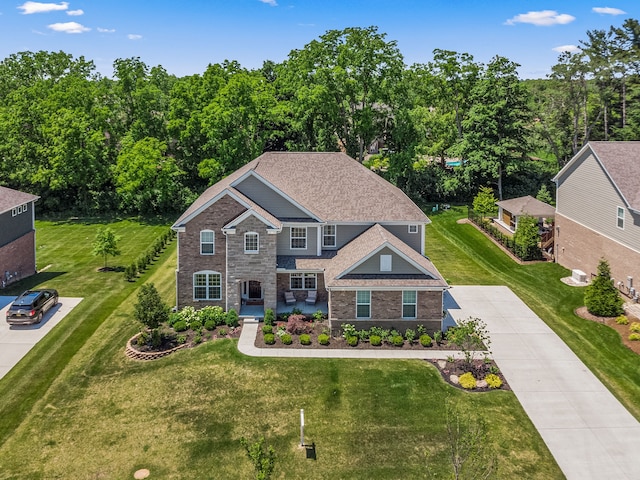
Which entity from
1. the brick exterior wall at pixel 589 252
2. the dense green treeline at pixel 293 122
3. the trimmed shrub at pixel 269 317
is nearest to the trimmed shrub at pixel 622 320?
the brick exterior wall at pixel 589 252

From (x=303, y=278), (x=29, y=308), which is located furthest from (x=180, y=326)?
(x=29, y=308)

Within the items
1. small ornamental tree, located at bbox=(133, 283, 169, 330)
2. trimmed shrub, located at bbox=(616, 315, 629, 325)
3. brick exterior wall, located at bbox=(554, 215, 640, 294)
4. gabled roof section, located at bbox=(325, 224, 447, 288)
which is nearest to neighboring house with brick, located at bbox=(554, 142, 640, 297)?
brick exterior wall, located at bbox=(554, 215, 640, 294)

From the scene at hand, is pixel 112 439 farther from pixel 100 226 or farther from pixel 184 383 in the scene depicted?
pixel 100 226

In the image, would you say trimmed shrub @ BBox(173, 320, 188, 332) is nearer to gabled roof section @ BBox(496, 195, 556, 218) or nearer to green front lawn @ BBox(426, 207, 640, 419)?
green front lawn @ BBox(426, 207, 640, 419)

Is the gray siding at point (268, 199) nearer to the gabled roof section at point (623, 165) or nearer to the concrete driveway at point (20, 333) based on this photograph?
the concrete driveway at point (20, 333)

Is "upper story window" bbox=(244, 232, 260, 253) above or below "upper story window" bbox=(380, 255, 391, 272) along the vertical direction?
above

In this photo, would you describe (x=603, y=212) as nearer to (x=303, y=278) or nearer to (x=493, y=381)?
(x=493, y=381)
